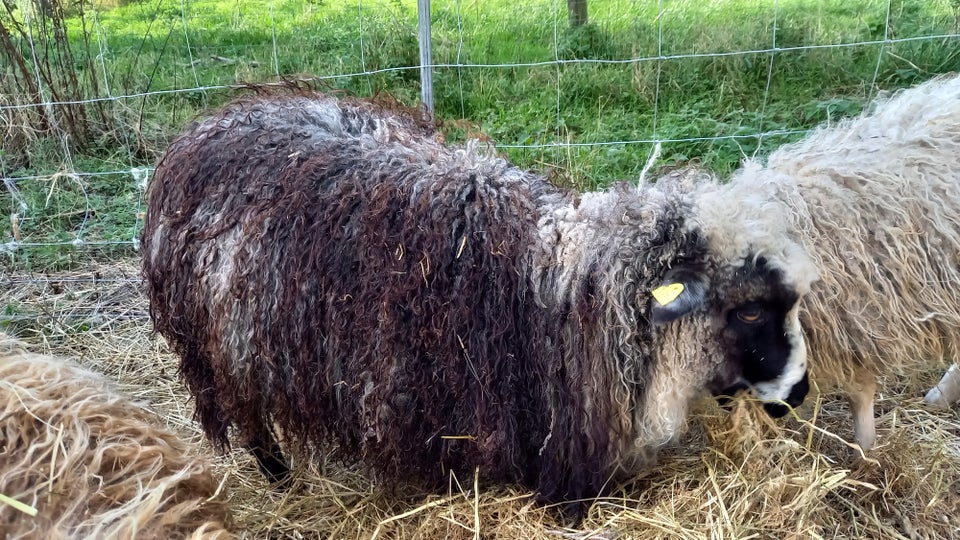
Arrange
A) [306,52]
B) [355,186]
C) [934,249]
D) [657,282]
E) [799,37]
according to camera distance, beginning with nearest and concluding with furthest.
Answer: [657,282] → [355,186] → [934,249] → [799,37] → [306,52]

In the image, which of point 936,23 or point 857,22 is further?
point 857,22

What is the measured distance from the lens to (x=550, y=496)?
8.12 ft

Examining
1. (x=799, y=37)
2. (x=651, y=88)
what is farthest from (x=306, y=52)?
(x=799, y=37)

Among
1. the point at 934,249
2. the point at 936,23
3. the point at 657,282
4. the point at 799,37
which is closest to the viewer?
the point at 657,282

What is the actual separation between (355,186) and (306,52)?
4.84 metres

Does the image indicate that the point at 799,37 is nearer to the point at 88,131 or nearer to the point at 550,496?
the point at 550,496

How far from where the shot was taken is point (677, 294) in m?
2.13

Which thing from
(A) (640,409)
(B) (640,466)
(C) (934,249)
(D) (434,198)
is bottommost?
(B) (640,466)

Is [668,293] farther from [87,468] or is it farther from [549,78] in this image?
[549,78]

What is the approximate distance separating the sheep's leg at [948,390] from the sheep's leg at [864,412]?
45 centimetres

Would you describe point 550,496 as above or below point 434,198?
below

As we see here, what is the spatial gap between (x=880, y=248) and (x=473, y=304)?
146 cm

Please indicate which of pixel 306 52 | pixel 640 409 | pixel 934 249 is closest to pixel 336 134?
pixel 640 409

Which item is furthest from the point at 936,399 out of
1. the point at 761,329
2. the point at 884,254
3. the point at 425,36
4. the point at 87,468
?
the point at 87,468
